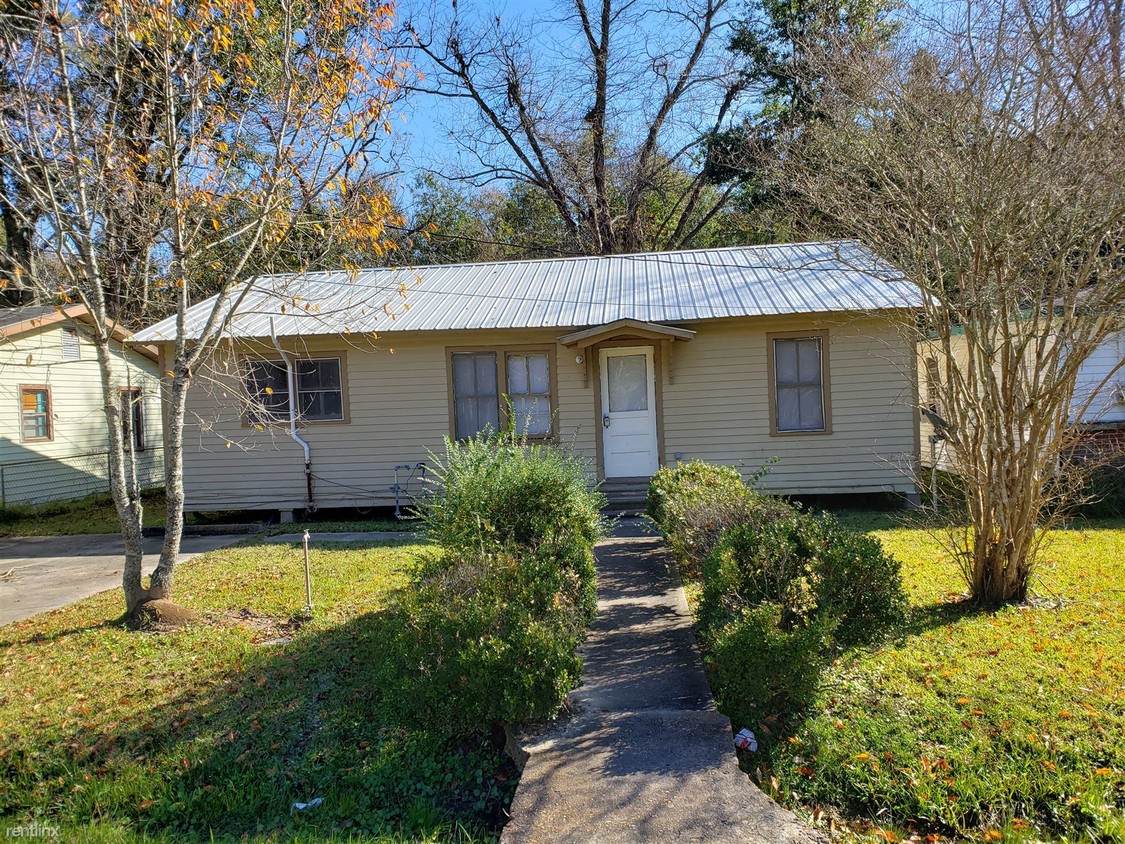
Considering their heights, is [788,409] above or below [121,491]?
above

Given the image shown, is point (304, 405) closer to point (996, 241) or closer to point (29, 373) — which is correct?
point (29, 373)

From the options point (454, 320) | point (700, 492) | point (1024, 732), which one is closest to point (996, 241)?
point (700, 492)

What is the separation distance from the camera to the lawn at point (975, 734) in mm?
3533

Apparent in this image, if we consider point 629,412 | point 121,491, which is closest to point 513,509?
point 121,491

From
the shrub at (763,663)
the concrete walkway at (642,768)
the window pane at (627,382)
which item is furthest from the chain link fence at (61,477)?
the shrub at (763,663)

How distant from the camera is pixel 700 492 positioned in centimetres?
664

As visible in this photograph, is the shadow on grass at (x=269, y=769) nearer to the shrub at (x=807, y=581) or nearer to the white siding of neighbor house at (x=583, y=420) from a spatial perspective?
the shrub at (x=807, y=581)

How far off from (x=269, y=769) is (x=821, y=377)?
9402mm

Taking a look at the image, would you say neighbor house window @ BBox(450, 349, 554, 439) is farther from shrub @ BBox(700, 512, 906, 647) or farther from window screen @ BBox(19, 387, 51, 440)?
window screen @ BBox(19, 387, 51, 440)

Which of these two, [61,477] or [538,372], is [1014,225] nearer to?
[538,372]

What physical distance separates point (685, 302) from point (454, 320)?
3.59 m

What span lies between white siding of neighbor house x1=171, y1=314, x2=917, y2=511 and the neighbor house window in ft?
0.65

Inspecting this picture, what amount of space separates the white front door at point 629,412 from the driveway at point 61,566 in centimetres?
573

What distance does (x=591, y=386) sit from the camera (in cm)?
1171
